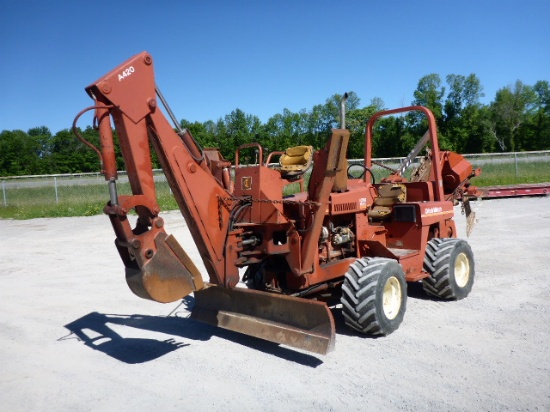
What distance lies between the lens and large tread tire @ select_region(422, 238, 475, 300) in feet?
21.8

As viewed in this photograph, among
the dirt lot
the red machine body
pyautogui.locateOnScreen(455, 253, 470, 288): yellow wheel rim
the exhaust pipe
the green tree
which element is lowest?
the dirt lot

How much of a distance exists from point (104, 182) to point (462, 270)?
80.9ft

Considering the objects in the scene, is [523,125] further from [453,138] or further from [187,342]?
[187,342]

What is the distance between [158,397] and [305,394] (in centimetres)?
123

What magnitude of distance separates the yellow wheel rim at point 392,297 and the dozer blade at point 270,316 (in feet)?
3.60

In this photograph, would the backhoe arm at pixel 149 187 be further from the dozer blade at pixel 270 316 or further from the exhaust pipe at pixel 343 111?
the exhaust pipe at pixel 343 111

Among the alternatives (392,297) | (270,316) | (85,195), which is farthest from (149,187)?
(85,195)

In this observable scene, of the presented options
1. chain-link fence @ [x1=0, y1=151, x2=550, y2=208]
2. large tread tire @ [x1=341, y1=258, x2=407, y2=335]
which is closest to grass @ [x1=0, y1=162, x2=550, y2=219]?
chain-link fence @ [x1=0, y1=151, x2=550, y2=208]

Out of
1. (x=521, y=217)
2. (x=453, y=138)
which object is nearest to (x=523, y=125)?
(x=453, y=138)

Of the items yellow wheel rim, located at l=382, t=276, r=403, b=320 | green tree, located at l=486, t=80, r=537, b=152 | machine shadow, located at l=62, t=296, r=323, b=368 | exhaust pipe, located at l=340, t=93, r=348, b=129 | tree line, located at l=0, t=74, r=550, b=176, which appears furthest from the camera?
green tree, located at l=486, t=80, r=537, b=152

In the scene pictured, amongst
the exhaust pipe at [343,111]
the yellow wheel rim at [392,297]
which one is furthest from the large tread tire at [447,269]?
the exhaust pipe at [343,111]

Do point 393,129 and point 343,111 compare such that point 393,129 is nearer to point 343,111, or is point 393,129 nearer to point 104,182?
point 104,182

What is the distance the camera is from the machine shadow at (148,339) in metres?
5.19

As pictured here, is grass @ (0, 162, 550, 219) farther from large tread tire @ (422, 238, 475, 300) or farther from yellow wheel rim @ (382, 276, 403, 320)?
yellow wheel rim @ (382, 276, 403, 320)
